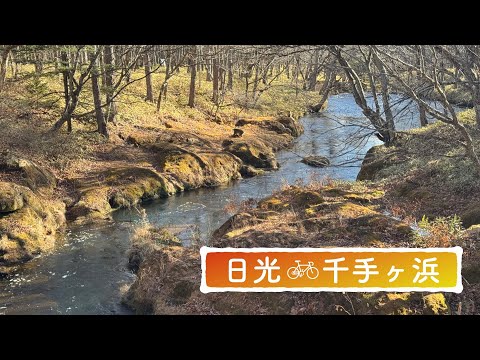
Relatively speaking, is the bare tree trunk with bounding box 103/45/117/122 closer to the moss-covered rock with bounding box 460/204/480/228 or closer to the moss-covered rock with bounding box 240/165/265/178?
the moss-covered rock with bounding box 240/165/265/178

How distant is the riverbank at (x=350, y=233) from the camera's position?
21.5 ft

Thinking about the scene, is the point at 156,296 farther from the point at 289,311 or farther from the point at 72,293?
Result: the point at 289,311

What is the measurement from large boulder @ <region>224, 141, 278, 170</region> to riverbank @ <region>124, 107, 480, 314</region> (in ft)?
22.4

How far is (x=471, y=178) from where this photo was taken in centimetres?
1045

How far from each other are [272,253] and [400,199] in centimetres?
566

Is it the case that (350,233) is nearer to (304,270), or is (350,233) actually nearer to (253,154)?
(304,270)

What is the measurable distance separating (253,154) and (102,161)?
640 centimetres

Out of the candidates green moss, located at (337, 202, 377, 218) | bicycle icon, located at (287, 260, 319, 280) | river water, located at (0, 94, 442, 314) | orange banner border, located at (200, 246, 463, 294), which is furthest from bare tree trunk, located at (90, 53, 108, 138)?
bicycle icon, located at (287, 260, 319, 280)

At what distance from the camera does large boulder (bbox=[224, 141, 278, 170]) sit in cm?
1967

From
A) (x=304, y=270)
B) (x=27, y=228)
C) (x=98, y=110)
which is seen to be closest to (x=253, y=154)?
(x=98, y=110)

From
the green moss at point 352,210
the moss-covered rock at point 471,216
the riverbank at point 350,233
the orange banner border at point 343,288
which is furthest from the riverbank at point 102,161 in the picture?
the moss-covered rock at point 471,216

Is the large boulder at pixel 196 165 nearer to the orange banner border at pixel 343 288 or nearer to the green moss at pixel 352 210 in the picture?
the green moss at pixel 352 210

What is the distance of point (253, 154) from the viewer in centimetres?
1994

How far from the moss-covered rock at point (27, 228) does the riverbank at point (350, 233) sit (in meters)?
2.39
